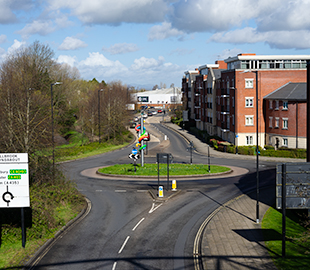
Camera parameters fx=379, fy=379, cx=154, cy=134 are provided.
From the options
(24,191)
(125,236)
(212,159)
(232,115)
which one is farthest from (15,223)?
(232,115)

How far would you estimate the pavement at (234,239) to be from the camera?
57.4 ft

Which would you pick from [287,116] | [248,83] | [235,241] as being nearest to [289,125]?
[287,116]

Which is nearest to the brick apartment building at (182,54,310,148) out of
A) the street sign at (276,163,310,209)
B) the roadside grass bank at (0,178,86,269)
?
the roadside grass bank at (0,178,86,269)

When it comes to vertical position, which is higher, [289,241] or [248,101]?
[248,101]

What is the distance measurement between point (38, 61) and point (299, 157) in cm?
4809

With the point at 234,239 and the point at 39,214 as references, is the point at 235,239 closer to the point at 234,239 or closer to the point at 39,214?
the point at 234,239

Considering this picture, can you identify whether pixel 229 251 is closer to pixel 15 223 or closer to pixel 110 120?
pixel 15 223

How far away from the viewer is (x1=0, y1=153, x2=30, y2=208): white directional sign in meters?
19.4

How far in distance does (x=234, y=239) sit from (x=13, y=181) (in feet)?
39.9

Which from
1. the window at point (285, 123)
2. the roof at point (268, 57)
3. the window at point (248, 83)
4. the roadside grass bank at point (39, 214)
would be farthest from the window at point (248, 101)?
the roadside grass bank at point (39, 214)

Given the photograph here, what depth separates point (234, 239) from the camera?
20734 millimetres

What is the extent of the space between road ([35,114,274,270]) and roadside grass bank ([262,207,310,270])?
403cm

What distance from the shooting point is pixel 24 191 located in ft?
63.8

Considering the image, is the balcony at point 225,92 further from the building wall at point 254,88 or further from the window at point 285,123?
the window at point 285,123
